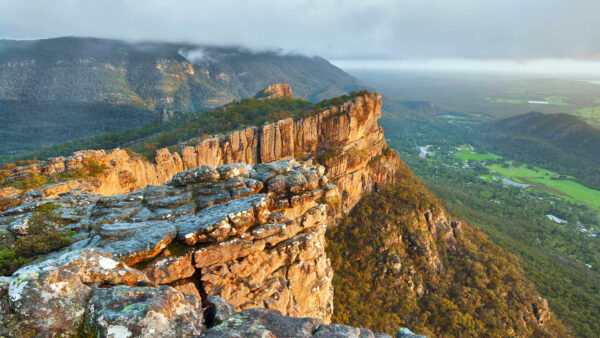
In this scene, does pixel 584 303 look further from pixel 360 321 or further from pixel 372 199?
pixel 360 321

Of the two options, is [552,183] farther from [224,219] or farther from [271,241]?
[224,219]

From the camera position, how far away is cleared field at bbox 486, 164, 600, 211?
116 metres

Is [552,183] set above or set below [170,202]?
A: below

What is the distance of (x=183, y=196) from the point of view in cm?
1820

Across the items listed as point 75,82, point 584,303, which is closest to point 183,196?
point 584,303

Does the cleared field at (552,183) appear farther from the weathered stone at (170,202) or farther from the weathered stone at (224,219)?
the weathered stone at (170,202)

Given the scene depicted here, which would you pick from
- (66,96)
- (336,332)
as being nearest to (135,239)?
(336,332)

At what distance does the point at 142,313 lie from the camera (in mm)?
7422

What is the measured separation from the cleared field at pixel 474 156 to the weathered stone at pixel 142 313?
194194mm

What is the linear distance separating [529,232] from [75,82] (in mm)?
252437

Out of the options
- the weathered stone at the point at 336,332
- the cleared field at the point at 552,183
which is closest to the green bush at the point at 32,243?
the weathered stone at the point at 336,332

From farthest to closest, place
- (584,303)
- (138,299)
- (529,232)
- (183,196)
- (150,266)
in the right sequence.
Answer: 1. (529,232)
2. (584,303)
3. (183,196)
4. (150,266)
5. (138,299)

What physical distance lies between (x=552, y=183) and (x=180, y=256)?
17861cm

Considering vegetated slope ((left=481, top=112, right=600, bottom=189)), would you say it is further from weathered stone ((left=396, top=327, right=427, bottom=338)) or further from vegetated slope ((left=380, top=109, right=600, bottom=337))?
weathered stone ((left=396, top=327, right=427, bottom=338))
